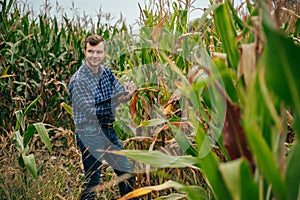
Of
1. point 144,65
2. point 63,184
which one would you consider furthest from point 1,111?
point 144,65

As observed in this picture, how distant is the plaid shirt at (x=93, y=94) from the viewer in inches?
112

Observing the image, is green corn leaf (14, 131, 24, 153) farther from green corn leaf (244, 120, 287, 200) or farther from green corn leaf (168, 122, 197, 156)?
green corn leaf (244, 120, 287, 200)

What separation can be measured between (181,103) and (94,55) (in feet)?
2.65

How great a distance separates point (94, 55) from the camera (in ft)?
9.66

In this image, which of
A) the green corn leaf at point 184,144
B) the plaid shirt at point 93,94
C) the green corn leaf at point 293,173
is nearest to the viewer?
the green corn leaf at point 293,173

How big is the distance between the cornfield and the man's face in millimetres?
217

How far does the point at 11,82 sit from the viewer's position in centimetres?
448

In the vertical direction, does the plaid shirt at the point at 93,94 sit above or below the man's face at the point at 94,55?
below

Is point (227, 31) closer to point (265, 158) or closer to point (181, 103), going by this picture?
point (265, 158)

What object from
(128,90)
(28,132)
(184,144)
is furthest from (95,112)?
(184,144)

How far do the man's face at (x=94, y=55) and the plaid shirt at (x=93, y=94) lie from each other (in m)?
0.03

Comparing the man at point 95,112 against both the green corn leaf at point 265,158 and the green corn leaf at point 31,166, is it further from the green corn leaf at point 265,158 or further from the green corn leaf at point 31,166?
the green corn leaf at point 265,158

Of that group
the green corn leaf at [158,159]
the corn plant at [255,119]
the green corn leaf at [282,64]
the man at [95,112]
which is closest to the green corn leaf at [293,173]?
the corn plant at [255,119]

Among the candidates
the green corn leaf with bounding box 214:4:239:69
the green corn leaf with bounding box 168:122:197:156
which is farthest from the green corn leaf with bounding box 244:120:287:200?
the green corn leaf with bounding box 168:122:197:156
